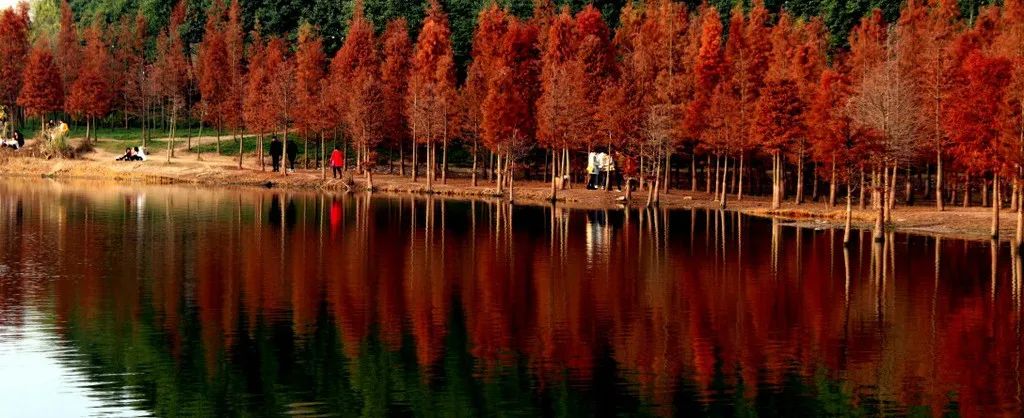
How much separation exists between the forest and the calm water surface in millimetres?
9701

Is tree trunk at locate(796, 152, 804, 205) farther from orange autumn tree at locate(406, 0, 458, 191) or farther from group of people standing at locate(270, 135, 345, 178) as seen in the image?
group of people standing at locate(270, 135, 345, 178)

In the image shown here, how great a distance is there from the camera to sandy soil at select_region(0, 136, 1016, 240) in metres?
61.8

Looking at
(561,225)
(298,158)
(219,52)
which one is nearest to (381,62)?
(298,158)

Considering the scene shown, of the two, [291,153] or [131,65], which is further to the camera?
[131,65]

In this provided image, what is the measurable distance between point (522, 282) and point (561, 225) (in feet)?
69.6

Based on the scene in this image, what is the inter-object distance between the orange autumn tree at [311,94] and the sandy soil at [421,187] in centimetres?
327

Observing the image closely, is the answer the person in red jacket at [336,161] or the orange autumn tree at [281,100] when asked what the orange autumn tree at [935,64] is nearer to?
the person in red jacket at [336,161]

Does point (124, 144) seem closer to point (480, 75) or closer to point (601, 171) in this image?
point (480, 75)

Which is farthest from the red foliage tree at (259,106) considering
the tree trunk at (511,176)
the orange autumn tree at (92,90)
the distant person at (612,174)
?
the distant person at (612,174)

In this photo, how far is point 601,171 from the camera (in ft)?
275

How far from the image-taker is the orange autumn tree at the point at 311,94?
89875 mm

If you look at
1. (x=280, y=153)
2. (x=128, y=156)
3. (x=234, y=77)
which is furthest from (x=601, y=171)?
(x=128, y=156)

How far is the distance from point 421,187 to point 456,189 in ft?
8.55

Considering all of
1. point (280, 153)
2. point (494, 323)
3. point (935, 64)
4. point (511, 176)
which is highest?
point (935, 64)
